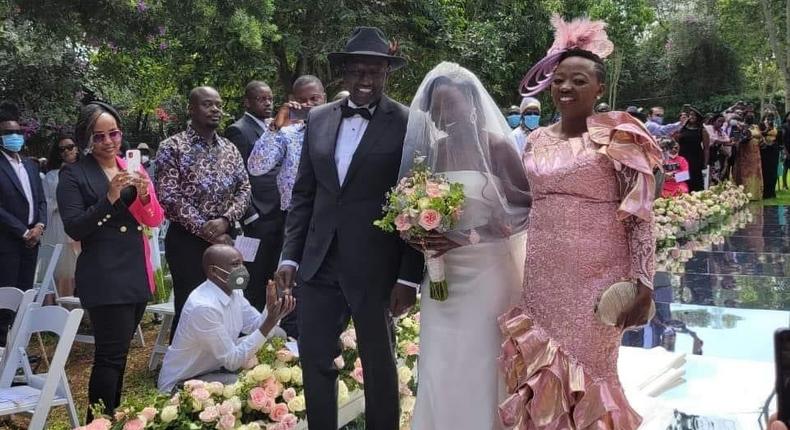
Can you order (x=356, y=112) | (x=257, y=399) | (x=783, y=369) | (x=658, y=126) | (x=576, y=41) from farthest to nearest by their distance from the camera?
(x=658, y=126)
(x=257, y=399)
(x=356, y=112)
(x=576, y=41)
(x=783, y=369)

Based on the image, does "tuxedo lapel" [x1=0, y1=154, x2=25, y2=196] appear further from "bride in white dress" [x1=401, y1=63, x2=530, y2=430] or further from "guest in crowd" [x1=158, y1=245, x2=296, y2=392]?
"bride in white dress" [x1=401, y1=63, x2=530, y2=430]

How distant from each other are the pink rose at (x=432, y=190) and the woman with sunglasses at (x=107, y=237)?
79.2 inches

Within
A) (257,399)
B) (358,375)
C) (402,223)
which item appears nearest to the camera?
(402,223)

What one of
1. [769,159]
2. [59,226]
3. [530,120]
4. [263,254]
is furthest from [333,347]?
[769,159]

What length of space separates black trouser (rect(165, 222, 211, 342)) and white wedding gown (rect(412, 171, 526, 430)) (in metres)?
→ 2.41

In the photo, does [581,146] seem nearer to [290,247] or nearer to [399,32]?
[290,247]

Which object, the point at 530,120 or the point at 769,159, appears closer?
the point at 530,120

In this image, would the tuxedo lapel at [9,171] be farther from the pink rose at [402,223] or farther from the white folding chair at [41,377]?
the pink rose at [402,223]

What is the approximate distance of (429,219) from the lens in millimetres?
3400

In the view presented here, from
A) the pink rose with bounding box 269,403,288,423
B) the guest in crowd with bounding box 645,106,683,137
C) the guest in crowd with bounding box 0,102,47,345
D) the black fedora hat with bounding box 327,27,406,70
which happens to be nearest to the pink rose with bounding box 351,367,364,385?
the pink rose with bounding box 269,403,288,423

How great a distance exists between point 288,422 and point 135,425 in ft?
2.67

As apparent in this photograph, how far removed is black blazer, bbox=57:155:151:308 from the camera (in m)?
4.52

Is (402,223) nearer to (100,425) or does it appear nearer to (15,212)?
(100,425)

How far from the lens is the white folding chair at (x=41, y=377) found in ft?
13.5
